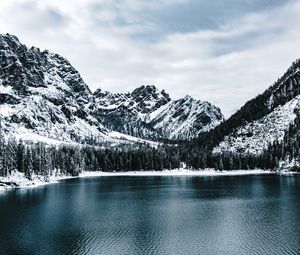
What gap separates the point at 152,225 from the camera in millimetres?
81188

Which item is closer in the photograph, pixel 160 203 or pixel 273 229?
pixel 273 229

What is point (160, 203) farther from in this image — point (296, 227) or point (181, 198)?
point (296, 227)

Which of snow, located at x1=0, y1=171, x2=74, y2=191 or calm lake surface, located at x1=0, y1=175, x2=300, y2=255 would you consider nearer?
calm lake surface, located at x1=0, y1=175, x2=300, y2=255

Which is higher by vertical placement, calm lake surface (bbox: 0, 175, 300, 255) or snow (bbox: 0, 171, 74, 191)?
snow (bbox: 0, 171, 74, 191)

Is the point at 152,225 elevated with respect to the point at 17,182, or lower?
lower

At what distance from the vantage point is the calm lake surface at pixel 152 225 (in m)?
62.8

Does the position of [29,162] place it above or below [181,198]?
above

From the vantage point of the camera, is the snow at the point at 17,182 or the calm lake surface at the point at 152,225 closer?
the calm lake surface at the point at 152,225

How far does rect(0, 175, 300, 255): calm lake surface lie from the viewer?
62781mm

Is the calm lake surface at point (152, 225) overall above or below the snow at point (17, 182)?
below

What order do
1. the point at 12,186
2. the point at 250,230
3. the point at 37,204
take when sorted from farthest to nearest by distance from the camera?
the point at 12,186
the point at 37,204
the point at 250,230

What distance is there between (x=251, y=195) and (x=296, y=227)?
57.4 metres

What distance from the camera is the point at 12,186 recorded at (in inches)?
6654

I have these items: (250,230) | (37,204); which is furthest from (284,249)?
(37,204)
